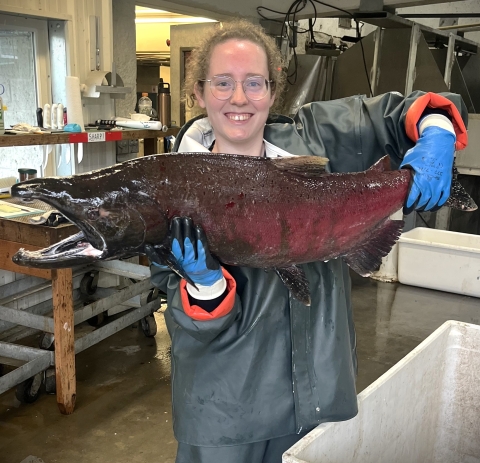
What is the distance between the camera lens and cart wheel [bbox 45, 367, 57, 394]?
2820 mm

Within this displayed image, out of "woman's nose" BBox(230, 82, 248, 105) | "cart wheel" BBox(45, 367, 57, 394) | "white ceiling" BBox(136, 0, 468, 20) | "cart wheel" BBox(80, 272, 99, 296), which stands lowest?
"cart wheel" BBox(45, 367, 57, 394)

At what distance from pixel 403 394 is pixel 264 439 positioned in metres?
0.50

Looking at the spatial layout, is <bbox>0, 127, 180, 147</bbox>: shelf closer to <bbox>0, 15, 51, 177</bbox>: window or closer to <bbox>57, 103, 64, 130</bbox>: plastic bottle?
<bbox>57, 103, 64, 130</bbox>: plastic bottle

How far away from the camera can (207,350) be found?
134 centimetres

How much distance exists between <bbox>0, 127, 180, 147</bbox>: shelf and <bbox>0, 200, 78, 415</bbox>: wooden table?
15.3 inches

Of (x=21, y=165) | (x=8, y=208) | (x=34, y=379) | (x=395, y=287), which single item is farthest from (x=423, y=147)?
(x=395, y=287)

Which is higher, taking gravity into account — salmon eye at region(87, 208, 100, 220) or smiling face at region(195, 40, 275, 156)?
smiling face at region(195, 40, 275, 156)

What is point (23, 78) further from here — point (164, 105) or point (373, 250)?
point (373, 250)

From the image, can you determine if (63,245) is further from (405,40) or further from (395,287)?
(405,40)

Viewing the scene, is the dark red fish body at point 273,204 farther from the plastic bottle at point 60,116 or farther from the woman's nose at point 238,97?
the plastic bottle at point 60,116

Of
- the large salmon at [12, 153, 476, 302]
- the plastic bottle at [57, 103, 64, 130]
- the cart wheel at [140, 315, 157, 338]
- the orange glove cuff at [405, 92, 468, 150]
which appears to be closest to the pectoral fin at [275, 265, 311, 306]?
the large salmon at [12, 153, 476, 302]

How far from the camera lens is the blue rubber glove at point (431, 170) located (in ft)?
3.96

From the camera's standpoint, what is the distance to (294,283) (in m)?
1.20

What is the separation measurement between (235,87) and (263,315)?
56 cm
